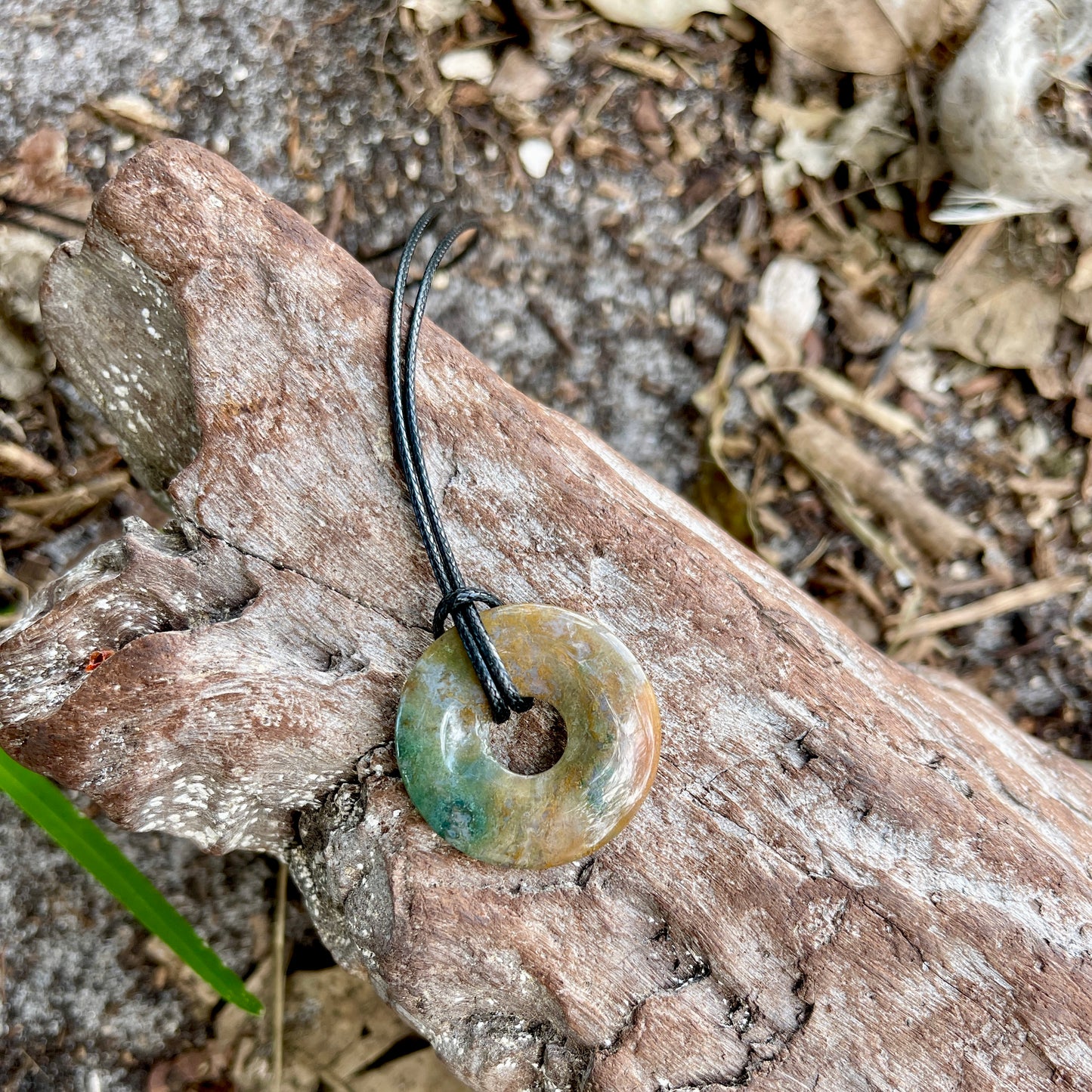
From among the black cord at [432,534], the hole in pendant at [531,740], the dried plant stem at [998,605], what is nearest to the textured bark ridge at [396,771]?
the black cord at [432,534]

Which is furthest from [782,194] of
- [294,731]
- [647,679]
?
[294,731]

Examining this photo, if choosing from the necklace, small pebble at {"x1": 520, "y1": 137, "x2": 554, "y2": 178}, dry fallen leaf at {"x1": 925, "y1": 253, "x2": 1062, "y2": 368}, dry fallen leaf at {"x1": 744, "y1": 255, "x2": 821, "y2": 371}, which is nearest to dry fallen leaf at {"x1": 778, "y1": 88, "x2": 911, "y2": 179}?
dry fallen leaf at {"x1": 744, "y1": 255, "x2": 821, "y2": 371}

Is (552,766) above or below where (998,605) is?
above

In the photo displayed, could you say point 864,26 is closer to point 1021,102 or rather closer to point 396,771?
point 1021,102

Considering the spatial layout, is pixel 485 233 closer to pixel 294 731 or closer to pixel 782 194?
pixel 782 194

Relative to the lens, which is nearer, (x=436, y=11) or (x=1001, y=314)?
(x=436, y=11)

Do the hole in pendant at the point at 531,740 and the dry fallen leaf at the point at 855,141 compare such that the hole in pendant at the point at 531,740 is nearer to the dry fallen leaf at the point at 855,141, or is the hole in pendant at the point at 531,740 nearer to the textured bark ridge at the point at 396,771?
the textured bark ridge at the point at 396,771

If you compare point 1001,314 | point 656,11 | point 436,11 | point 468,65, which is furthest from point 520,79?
point 1001,314
